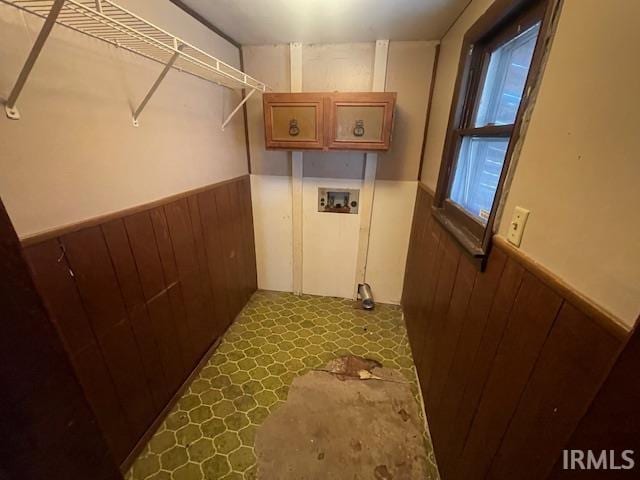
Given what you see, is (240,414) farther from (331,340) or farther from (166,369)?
(331,340)

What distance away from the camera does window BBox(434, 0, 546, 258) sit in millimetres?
915

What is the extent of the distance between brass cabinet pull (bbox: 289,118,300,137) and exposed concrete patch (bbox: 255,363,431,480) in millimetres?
1664

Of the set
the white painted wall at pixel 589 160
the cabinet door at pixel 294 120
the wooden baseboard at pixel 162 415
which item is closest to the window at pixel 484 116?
the white painted wall at pixel 589 160

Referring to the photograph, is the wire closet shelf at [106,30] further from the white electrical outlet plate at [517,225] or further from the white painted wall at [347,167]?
the white electrical outlet plate at [517,225]

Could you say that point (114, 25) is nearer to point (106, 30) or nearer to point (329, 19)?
point (106, 30)

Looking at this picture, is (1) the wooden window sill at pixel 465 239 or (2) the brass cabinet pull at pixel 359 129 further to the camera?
(2) the brass cabinet pull at pixel 359 129

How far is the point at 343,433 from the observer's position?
1391 mm

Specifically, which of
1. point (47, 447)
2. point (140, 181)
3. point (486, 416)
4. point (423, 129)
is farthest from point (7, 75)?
point (423, 129)

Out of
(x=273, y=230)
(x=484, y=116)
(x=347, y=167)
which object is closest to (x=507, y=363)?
(x=484, y=116)

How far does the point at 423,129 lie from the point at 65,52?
1.97 meters

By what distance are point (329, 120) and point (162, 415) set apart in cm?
203

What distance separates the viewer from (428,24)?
61.7 inches

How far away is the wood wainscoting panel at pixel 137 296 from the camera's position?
3.03 ft

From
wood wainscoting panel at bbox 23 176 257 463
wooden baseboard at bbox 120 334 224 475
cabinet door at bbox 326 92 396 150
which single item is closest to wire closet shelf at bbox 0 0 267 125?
wood wainscoting panel at bbox 23 176 257 463
